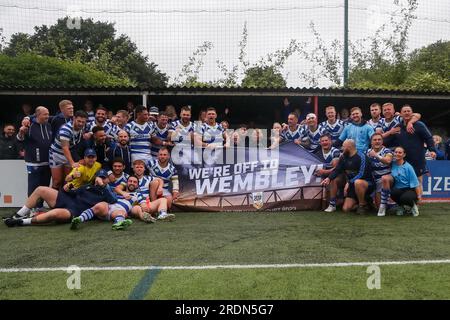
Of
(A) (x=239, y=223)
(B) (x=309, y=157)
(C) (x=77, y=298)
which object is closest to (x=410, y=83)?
(B) (x=309, y=157)

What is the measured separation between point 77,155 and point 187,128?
6.46 feet

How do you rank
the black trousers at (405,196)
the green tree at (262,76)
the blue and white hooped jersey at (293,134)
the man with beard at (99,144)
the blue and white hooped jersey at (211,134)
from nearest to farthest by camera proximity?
the black trousers at (405,196), the man with beard at (99,144), the blue and white hooped jersey at (211,134), the blue and white hooped jersey at (293,134), the green tree at (262,76)

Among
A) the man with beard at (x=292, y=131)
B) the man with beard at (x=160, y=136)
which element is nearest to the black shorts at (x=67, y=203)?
the man with beard at (x=160, y=136)

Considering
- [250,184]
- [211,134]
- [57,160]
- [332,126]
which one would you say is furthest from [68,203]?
[332,126]

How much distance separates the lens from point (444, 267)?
13.6ft

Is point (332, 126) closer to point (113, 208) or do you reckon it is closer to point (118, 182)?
point (118, 182)

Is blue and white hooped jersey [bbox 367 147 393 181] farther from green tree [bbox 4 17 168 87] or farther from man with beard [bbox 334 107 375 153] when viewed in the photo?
green tree [bbox 4 17 168 87]

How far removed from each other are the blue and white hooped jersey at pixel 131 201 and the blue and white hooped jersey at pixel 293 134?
3.04 metres

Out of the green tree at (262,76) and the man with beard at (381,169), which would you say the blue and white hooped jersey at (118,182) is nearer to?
the man with beard at (381,169)

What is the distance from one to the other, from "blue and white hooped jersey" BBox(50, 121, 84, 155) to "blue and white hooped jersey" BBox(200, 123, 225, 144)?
212cm

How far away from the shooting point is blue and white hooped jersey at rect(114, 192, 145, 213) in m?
6.92

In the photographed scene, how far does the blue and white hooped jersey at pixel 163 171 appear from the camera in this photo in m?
7.61

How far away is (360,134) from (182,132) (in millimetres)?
3173

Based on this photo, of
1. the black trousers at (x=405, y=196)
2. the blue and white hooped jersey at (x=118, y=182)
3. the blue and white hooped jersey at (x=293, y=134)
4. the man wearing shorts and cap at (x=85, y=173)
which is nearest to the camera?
the man wearing shorts and cap at (x=85, y=173)
